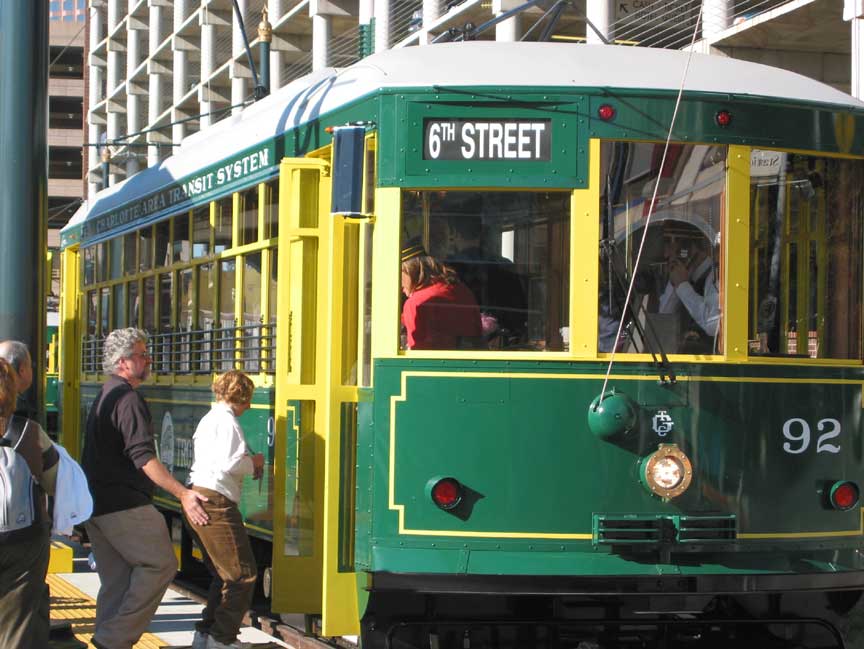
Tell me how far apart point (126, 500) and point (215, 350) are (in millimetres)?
2223

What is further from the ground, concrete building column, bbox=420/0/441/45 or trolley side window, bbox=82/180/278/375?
concrete building column, bbox=420/0/441/45

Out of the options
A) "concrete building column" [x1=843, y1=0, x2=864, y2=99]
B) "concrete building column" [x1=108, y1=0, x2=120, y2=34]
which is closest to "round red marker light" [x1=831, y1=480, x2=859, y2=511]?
"concrete building column" [x1=843, y1=0, x2=864, y2=99]

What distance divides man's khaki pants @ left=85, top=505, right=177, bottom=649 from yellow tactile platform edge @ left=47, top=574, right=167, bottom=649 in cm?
101

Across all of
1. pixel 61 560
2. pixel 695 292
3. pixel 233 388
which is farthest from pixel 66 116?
pixel 695 292

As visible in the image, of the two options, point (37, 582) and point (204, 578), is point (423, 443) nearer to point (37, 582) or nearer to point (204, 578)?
point (37, 582)

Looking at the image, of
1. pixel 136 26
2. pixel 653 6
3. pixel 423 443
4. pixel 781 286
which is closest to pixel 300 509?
pixel 423 443

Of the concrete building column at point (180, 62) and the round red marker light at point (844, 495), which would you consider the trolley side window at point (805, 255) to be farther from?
the concrete building column at point (180, 62)

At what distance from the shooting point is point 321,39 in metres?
29.9

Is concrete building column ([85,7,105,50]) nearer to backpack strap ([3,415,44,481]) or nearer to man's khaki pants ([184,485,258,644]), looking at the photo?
man's khaki pants ([184,485,258,644])

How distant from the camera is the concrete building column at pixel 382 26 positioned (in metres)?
26.0

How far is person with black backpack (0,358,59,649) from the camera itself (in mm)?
5547

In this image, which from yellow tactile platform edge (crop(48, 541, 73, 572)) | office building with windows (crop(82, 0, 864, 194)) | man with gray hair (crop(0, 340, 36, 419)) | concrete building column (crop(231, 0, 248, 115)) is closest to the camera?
man with gray hair (crop(0, 340, 36, 419))

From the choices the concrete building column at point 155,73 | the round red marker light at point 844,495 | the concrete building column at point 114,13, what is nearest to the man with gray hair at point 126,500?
the round red marker light at point 844,495

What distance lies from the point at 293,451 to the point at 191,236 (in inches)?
100
